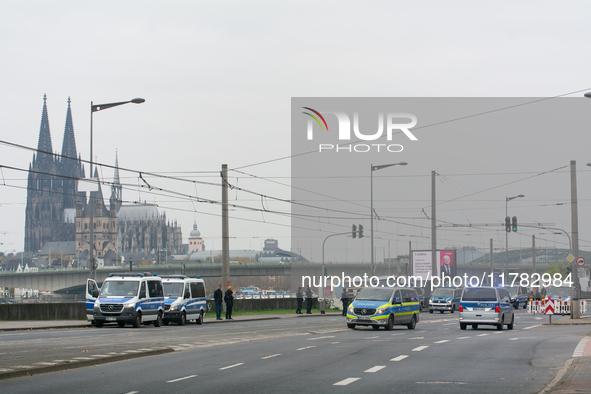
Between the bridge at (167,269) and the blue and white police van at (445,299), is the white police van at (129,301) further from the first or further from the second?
the bridge at (167,269)

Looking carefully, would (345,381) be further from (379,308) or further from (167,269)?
(167,269)

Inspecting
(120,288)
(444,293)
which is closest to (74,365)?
(120,288)

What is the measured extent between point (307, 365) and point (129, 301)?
14.9 meters

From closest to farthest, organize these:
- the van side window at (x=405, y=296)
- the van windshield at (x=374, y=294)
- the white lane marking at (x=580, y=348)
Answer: the white lane marking at (x=580, y=348) → the van windshield at (x=374, y=294) → the van side window at (x=405, y=296)

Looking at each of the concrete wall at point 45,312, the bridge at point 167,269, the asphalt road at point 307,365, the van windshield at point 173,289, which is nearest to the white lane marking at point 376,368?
the asphalt road at point 307,365

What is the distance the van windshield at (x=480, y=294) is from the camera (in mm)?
25766

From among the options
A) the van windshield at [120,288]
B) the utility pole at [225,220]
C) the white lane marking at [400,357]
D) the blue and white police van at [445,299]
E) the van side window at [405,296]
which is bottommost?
the blue and white police van at [445,299]

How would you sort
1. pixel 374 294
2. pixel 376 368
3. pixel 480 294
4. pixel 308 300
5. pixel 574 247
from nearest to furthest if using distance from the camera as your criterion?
1. pixel 376 368
2. pixel 374 294
3. pixel 480 294
4. pixel 574 247
5. pixel 308 300

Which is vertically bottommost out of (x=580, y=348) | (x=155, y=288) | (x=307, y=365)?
(x=580, y=348)

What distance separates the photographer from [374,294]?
84.6ft

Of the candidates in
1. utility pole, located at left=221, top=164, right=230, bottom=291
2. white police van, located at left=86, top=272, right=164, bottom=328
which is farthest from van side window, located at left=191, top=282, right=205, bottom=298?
utility pole, located at left=221, top=164, right=230, bottom=291

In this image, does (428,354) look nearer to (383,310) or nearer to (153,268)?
(383,310)

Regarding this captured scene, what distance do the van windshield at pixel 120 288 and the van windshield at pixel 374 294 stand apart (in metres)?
8.49

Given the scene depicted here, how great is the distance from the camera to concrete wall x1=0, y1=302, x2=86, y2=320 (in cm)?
3284
